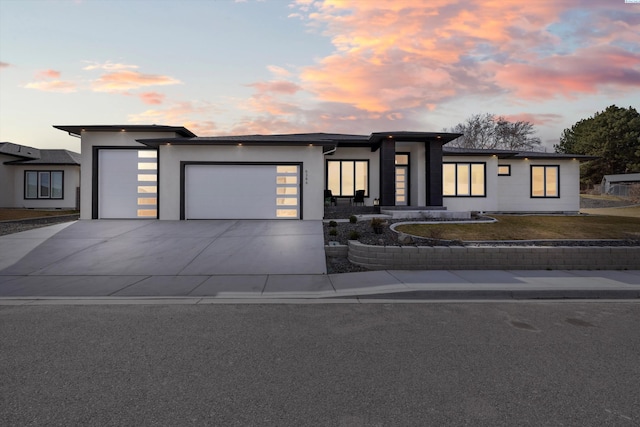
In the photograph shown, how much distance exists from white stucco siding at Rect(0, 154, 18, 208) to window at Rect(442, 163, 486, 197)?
3321cm

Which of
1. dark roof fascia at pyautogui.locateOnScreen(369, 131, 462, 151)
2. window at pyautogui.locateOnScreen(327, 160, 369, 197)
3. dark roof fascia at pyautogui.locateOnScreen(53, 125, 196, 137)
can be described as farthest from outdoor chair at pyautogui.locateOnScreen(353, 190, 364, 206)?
dark roof fascia at pyautogui.locateOnScreen(53, 125, 196, 137)

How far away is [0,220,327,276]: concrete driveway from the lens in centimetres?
890

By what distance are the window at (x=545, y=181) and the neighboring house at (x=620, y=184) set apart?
24.5 m

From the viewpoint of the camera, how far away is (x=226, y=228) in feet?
47.3

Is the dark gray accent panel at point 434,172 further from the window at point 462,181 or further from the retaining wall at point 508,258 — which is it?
the retaining wall at point 508,258

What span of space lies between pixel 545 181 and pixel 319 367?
24.2m

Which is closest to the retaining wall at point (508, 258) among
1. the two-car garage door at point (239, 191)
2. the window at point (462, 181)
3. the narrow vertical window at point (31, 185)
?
the two-car garage door at point (239, 191)

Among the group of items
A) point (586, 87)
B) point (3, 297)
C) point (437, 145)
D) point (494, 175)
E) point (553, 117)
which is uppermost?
point (553, 117)

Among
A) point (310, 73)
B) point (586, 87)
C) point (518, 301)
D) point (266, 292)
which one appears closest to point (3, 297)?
point (266, 292)

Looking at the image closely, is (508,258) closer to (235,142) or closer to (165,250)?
(165,250)

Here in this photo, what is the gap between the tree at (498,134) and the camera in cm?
4594

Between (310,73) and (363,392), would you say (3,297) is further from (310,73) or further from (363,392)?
(310,73)

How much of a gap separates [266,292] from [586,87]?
66.7ft

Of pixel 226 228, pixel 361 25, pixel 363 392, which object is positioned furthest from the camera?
pixel 226 228
